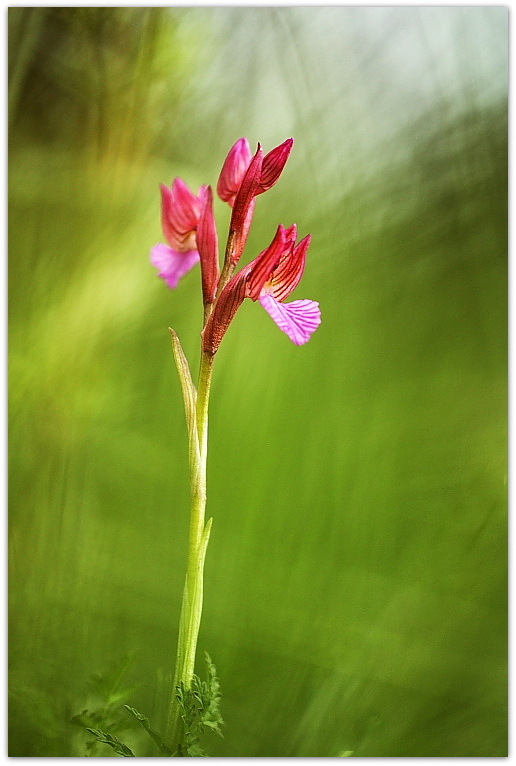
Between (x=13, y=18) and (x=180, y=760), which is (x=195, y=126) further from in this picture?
(x=180, y=760)

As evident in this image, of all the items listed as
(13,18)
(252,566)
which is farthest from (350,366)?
(13,18)

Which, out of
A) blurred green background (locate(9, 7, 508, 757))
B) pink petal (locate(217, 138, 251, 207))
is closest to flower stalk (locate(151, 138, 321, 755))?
pink petal (locate(217, 138, 251, 207))

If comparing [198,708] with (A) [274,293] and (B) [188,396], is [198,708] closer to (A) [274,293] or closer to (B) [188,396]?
(B) [188,396]

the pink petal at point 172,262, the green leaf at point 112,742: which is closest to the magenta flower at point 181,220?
the pink petal at point 172,262

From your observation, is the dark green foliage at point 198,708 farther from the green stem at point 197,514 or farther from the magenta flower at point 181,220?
the magenta flower at point 181,220

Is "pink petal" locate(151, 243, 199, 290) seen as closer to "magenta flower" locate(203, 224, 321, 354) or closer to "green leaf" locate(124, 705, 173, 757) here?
"magenta flower" locate(203, 224, 321, 354)
